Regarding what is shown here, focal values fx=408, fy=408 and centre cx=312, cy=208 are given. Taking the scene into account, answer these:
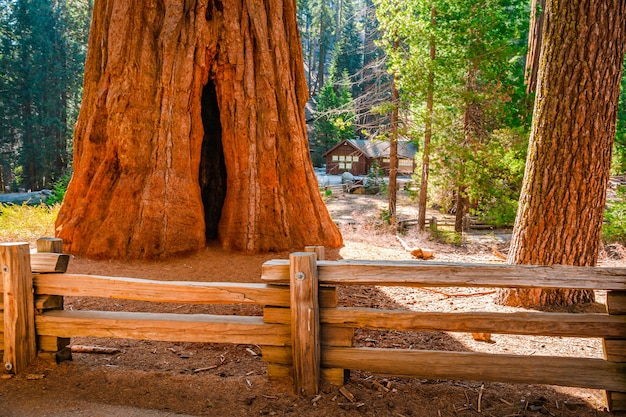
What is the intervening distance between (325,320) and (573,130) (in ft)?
13.1

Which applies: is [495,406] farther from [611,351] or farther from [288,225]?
[288,225]

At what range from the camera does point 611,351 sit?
10.0ft

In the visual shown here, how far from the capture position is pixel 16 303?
353 centimetres

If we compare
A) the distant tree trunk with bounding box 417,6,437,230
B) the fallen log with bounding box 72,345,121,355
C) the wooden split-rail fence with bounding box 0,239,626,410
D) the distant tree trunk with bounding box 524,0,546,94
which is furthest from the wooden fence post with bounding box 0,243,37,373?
the distant tree trunk with bounding box 524,0,546,94

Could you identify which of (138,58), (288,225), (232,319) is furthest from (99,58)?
(232,319)

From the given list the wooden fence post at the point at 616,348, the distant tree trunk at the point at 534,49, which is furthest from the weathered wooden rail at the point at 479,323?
the distant tree trunk at the point at 534,49

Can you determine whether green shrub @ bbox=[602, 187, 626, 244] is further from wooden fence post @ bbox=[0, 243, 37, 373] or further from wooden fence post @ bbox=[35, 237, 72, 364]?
wooden fence post @ bbox=[0, 243, 37, 373]

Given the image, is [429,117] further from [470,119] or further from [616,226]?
[616,226]

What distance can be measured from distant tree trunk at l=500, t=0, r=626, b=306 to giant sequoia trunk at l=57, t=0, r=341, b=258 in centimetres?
391

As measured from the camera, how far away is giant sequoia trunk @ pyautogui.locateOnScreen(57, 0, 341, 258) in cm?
708

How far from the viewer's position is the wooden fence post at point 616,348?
3043 millimetres

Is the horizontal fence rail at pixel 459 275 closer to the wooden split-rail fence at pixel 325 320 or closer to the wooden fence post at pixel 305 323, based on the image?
the wooden split-rail fence at pixel 325 320

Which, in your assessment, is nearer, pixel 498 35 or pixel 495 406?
pixel 495 406

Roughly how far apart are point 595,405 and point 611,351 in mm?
518
